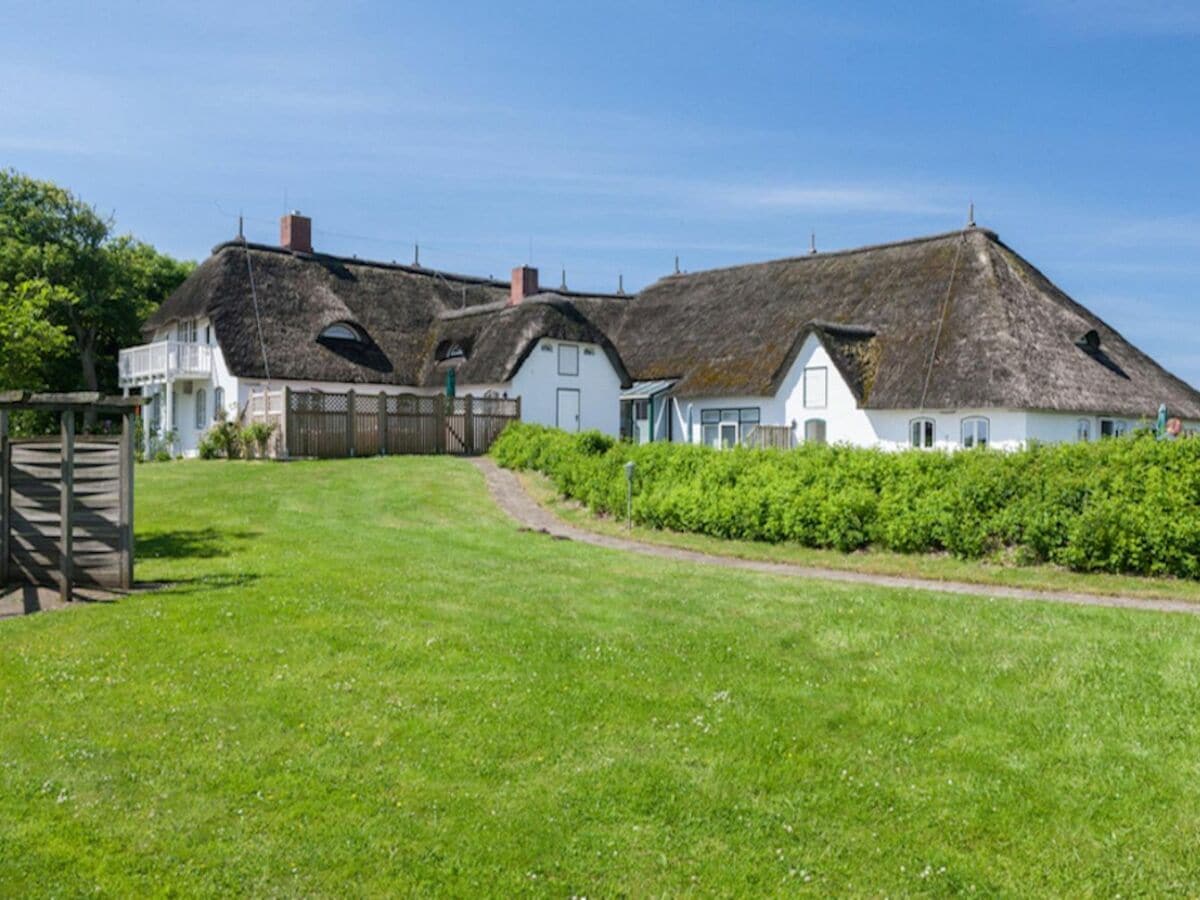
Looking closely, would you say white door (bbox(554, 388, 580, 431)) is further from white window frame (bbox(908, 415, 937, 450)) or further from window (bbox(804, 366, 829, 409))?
white window frame (bbox(908, 415, 937, 450))

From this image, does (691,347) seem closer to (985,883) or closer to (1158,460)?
(1158,460)

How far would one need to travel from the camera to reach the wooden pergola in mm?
11008

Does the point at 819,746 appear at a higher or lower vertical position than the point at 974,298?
lower

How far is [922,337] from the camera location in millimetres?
33125

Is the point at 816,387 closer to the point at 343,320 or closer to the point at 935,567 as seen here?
the point at 343,320

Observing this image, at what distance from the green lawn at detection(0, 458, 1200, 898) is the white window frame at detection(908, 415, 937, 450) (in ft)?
69.2

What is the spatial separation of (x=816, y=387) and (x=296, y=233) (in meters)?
22.8

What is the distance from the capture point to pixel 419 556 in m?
14.1

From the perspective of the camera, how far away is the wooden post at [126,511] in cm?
1116

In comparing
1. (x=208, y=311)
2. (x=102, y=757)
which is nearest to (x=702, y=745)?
(x=102, y=757)

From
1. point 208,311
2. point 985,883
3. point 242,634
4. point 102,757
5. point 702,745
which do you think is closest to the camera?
point 985,883

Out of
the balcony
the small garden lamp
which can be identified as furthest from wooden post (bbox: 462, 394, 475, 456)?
the small garden lamp

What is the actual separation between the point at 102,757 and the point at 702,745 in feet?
12.8

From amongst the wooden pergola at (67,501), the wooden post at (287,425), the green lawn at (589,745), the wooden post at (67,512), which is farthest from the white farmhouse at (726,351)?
the wooden post at (67,512)
